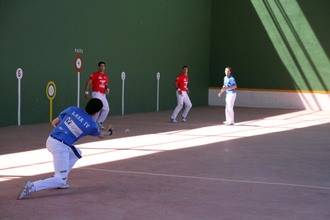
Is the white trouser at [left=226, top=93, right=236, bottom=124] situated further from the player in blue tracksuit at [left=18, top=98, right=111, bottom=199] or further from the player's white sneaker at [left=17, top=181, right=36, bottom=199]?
the player's white sneaker at [left=17, top=181, right=36, bottom=199]

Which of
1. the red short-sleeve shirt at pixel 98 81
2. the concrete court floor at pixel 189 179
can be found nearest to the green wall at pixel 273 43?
the concrete court floor at pixel 189 179

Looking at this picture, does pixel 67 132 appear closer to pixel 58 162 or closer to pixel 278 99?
pixel 58 162

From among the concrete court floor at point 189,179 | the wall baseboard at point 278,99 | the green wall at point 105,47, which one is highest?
the green wall at point 105,47

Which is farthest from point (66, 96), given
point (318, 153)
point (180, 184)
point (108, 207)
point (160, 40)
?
point (108, 207)

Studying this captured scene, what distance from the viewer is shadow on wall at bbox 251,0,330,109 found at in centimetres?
2617

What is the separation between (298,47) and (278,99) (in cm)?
236

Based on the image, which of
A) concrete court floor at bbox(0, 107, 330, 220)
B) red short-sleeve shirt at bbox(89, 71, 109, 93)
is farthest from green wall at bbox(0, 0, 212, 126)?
red short-sleeve shirt at bbox(89, 71, 109, 93)

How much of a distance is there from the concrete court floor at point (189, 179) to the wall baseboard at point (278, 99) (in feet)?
35.4

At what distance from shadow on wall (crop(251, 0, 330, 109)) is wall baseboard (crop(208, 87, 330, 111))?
0.04 meters

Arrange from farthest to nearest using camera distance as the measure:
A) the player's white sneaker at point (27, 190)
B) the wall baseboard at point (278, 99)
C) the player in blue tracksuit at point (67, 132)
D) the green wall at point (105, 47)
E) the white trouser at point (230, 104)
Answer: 1. the wall baseboard at point (278, 99)
2. the white trouser at point (230, 104)
3. the green wall at point (105, 47)
4. the player in blue tracksuit at point (67, 132)
5. the player's white sneaker at point (27, 190)

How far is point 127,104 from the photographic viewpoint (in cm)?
2119

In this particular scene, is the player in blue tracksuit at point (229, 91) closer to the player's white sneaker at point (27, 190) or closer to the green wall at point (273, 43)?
the green wall at point (273, 43)

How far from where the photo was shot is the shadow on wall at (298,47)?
26.2 metres

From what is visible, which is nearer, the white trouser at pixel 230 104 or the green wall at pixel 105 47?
the green wall at pixel 105 47
